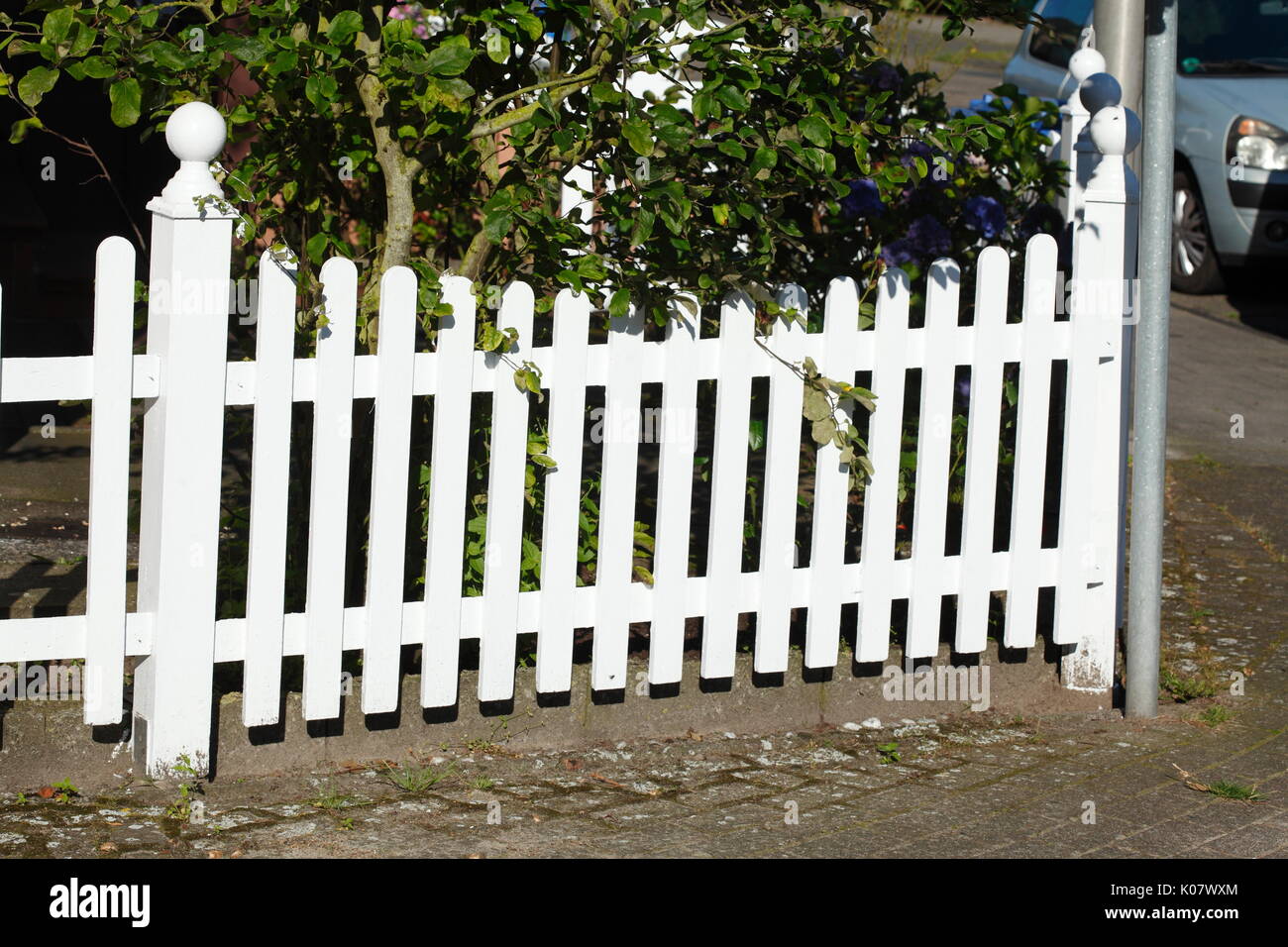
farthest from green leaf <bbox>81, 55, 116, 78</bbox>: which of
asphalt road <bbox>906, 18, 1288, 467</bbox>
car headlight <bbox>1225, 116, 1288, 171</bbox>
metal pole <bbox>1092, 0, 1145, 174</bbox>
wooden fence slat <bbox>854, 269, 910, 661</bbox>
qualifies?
car headlight <bbox>1225, 116, 1288, 171</bbox>

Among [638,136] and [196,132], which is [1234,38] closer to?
[638,136]

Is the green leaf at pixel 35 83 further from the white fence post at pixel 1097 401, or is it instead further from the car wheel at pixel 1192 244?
Result: the car wheel at pixel 1192 244

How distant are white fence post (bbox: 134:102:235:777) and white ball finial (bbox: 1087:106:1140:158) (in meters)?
2.36

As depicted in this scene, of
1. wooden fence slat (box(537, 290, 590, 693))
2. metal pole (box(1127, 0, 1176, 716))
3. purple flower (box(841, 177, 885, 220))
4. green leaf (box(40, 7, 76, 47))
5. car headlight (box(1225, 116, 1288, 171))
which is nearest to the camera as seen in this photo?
green leaf (box(40, 7, 76, 47))

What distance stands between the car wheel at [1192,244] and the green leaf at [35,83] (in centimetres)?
871

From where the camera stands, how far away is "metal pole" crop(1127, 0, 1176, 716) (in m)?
4.39

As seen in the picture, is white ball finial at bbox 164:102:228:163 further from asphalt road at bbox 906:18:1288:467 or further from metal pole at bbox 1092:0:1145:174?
asphalt road at bbox 906:18:1288:467

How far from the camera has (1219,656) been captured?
16.6 feet

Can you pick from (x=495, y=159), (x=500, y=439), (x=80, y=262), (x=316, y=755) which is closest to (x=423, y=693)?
(x=316, y=755)

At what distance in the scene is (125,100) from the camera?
3.52 metres

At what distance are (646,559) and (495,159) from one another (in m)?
1.16
